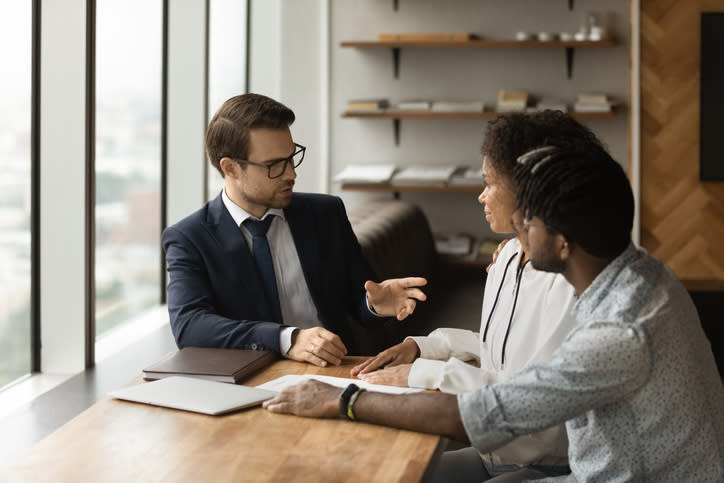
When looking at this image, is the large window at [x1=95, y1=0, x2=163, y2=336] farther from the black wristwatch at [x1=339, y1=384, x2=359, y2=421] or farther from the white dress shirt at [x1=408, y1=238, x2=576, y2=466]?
the black wristwatch at [x1=339, y1=384, x2=359, y2=421]

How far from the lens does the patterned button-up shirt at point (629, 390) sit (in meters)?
1.29

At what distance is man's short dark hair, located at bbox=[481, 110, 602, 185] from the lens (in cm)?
172

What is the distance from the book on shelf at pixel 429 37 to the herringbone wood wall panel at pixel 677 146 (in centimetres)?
118

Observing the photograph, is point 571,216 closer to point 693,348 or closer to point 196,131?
point 693,348

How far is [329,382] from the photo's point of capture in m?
1.76

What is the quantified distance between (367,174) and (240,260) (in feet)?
11.0

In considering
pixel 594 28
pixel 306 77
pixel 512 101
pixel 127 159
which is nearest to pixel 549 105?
pixel 512 101

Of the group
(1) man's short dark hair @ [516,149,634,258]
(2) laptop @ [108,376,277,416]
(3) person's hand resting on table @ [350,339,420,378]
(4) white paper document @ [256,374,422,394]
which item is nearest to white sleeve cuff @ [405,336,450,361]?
(3) person's hand resting on table @ [350,339,420,378]

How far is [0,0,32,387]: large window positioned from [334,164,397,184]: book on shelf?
7.74 ft

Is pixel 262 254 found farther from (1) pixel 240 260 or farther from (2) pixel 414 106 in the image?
(2) pixel 414 106

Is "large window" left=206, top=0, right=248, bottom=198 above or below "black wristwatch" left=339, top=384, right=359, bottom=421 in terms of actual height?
above

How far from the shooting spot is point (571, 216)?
4.38 feet

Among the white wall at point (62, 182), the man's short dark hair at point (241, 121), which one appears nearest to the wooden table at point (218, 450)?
the man's short dark hair at point (241, 121)

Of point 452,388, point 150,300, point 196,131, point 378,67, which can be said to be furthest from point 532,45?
point 452,388
